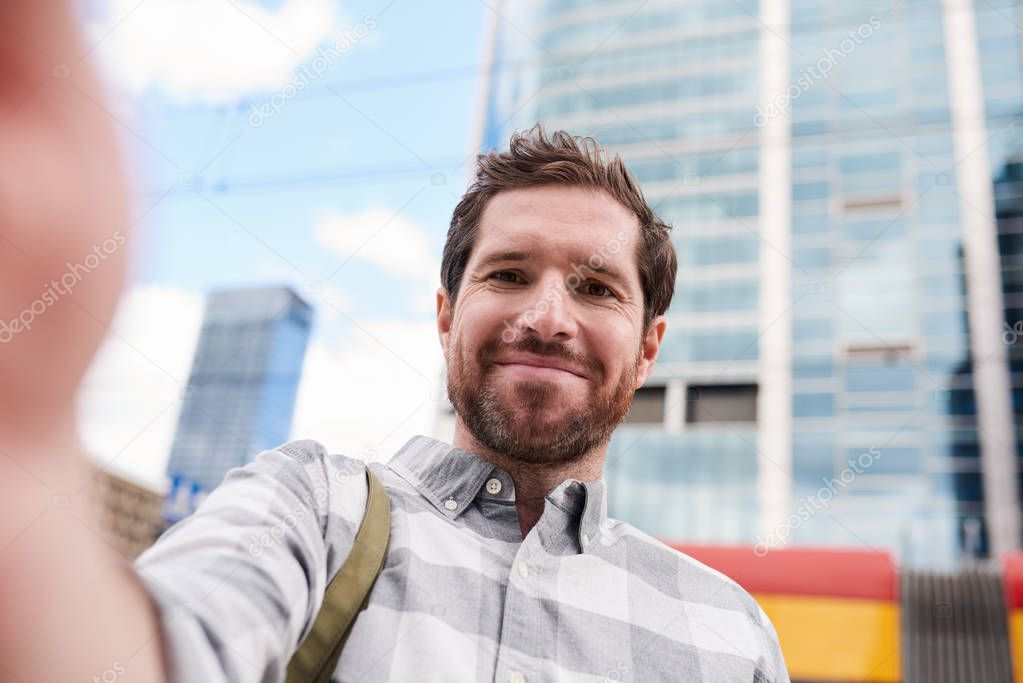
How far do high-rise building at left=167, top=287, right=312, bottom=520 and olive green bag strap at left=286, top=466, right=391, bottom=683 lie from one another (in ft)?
4.05

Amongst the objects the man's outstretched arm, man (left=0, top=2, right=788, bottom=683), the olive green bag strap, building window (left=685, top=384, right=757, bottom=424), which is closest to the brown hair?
man (left=0, top=2, right=788, bottom=683)

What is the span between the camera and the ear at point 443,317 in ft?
2.81

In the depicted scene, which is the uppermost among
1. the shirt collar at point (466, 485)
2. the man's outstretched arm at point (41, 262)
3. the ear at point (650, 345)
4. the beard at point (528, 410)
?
the ear at point (650, 345)

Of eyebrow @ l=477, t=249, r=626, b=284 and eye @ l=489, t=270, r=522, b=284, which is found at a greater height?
eyebrow @ l=477, t=249, r=626, b=284

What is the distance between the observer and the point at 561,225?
755 millimetres

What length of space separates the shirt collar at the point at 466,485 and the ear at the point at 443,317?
6.6 inches

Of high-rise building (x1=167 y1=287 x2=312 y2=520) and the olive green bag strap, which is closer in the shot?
the olive green bag strap

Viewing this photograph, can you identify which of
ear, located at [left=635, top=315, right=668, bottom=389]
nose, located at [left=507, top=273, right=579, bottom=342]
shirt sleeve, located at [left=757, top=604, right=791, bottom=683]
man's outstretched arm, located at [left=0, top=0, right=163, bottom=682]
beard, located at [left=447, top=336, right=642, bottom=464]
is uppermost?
ear, located at [left=635, top=315, right=668, bottom=389]

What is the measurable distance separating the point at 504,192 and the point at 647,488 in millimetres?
14815

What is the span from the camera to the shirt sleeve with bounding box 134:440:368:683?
36 cm

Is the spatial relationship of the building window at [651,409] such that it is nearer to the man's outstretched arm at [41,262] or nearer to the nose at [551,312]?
the nose at [551,312]

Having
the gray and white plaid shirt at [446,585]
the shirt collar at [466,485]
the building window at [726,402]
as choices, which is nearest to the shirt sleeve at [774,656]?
the gray and white plaid shirt at [446,585]

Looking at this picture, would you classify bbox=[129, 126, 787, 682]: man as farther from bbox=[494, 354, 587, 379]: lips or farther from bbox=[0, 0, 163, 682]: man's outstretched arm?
bbox=[0, 0, 163, 682]: man's outstretched arm

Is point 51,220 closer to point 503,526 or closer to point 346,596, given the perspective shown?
point 346,596
